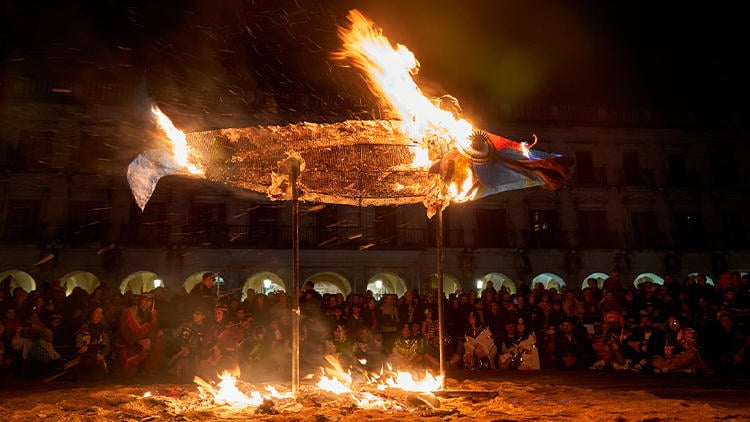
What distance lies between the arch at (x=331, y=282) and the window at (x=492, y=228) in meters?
7.38

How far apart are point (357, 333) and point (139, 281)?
59.2 ft

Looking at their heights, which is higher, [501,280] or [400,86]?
[400,86]

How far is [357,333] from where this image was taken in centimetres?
999

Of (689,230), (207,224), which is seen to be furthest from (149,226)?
(689,230)

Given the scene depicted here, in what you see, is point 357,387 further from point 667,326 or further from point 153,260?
point 153,260

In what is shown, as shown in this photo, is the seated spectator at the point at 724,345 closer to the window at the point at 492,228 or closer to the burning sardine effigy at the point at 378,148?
the burning sardine effigy at the point at 378,148

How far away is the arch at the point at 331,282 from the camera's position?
2478 cm

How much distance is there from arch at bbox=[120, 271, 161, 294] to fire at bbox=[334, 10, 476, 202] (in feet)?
67.4

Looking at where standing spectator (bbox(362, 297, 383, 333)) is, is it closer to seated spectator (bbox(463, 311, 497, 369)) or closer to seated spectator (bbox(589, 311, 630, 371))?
seated spectator (bbox(463, 311, 497, 369))

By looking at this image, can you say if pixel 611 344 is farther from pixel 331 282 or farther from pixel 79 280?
pixel 79 280

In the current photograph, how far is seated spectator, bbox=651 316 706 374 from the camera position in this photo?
898 centimetres

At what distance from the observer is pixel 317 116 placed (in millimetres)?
24828

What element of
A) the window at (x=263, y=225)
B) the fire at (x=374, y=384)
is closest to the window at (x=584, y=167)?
the window at (x=263, y=225)

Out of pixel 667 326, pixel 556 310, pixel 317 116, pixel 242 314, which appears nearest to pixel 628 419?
pixel 667 326
